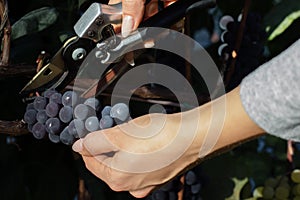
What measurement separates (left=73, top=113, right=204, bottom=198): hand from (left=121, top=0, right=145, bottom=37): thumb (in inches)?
4.0

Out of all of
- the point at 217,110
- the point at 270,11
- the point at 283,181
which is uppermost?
the point at 217,110

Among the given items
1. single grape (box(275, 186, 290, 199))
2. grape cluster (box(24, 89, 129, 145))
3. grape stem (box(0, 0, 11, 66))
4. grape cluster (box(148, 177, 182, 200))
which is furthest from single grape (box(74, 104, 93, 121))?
single grape (box(275, 186, 290, 199))

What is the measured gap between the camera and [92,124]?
91 centimetres

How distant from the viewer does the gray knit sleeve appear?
666 millimetres

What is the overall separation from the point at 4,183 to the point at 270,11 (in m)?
0.54

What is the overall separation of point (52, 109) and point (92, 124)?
0.20 feet

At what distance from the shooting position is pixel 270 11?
129cm

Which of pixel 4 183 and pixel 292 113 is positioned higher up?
pixel 292 113

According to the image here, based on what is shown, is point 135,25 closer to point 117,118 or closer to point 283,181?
point 117,118

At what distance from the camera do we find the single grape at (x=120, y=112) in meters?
0.90

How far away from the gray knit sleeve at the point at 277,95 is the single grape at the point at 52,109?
30cm

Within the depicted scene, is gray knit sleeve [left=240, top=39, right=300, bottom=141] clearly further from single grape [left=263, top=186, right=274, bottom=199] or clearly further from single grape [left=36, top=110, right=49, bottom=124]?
single grape [left=263, top=186, right=274, bottom=199]

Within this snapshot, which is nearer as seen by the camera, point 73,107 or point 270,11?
point 73,107

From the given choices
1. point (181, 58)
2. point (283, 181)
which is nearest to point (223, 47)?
point (181, 58)
